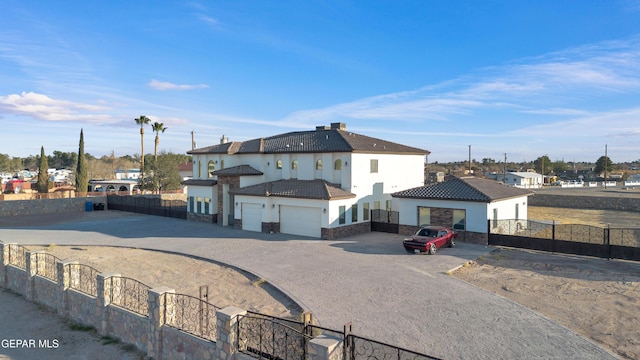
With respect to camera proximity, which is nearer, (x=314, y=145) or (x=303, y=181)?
(x=303, y=181)

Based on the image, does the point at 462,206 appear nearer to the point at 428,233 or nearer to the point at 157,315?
the point at 428,233

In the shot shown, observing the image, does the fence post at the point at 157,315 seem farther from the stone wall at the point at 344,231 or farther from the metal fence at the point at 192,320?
the stone wall at the point at 344,231

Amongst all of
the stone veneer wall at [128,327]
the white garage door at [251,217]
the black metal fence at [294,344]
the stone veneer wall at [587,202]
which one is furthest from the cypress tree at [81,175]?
the stone veneer wall at [587,202]

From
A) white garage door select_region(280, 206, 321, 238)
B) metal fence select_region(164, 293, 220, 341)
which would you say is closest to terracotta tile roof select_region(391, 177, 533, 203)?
white garage door select_region(280, 206, 321, 238)

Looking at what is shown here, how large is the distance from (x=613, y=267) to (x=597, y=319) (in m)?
8.20

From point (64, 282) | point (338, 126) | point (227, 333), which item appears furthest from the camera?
point (338, 126)

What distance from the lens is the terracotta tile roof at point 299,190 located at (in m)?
28.4

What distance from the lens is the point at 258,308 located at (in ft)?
48.7

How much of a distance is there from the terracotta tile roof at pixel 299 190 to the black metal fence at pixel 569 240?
10617mm

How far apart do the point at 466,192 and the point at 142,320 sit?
837 inches

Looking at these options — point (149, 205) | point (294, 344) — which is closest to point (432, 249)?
point (294, 344)

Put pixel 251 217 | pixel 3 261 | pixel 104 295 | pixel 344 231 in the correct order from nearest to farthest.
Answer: pixel 104 295 → pixel 3 261 → pixel 344 231 → pixel 251 217

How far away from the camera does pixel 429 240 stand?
22.5 meters

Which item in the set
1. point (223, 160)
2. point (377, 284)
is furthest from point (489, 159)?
point (377, 284)
